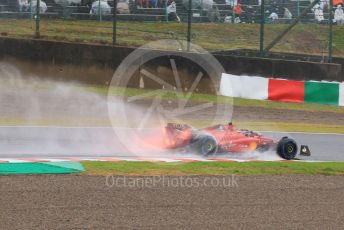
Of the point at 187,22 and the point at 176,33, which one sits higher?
the point at 187,22

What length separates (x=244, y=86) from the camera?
24203mm

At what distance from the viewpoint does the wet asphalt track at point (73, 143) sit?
45.8 feet

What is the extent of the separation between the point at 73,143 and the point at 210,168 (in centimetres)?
371

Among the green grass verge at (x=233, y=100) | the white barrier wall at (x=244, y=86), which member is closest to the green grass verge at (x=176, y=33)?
the white barrier wall at (x=244, y=86)

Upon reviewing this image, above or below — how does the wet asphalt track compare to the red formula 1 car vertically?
below

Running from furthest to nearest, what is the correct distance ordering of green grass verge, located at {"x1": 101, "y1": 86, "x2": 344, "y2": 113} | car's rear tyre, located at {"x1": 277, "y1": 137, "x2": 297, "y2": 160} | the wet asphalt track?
1. green grass verge, located at {"x1": 101, "y1": 86, "x2": 344, "y2": 113}
2. car's rear tyre, located at {"x1": 277, "y1": 137, "x2": 297, "y2": 160}
3. the wet asphalt track

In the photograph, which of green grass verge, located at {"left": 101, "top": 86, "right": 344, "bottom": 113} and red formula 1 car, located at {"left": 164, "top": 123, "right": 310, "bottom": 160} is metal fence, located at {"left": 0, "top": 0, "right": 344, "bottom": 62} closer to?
green grass verge, located at {"left": 101, "top": 86, "right": 344, "bottom": 113}

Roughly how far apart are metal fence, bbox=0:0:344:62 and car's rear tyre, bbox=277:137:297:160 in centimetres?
1094

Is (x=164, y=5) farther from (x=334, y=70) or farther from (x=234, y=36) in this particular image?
(x=334, y=70)

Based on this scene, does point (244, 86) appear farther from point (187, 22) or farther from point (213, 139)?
point (213, 139)

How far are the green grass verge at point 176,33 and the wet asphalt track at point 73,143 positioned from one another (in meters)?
8.02

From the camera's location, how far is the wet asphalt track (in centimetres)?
1397

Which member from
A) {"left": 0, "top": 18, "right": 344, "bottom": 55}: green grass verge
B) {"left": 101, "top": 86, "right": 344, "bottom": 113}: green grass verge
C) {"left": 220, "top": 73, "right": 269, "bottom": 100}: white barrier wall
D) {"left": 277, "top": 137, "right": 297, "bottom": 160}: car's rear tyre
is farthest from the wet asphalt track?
{"left": 0, "top": 18, "right": 344, "bottom": 55}: green grass verge

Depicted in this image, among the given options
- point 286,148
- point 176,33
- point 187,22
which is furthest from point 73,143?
point 176,33
